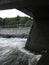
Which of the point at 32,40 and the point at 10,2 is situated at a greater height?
the point at 10,2

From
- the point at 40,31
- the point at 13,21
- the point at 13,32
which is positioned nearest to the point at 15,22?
the point at 13,21

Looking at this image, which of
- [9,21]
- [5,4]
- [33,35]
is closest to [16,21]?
[9,21]

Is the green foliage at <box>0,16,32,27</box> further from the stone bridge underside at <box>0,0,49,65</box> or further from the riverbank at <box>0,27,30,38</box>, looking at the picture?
the stone bridge underside at <box>0,0,49,65</box>

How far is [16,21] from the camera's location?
2464cm

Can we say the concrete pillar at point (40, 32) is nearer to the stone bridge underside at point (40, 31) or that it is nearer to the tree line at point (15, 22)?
the stone bridge underside at point (40, 31)

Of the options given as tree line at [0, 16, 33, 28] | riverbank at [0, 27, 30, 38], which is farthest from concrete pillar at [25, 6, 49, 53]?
tree line at [0, 16, 33, 28]

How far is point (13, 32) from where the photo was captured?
71.9 feet

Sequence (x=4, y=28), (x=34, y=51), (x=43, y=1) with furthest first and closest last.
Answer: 1. (x=4, y=28)
2. (x=34, y=51)
3. (x=43, y=1)

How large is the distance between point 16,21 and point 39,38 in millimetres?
15580

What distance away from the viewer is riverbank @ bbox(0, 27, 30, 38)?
2028cm

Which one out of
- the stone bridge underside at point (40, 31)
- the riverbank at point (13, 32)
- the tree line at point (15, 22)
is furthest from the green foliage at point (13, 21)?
the stone bridge underside at point (40, 31)

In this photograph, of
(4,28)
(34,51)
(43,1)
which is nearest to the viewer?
(43,1)

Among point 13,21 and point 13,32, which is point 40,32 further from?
point 13,21

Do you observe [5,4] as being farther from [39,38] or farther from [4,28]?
[4,28]
